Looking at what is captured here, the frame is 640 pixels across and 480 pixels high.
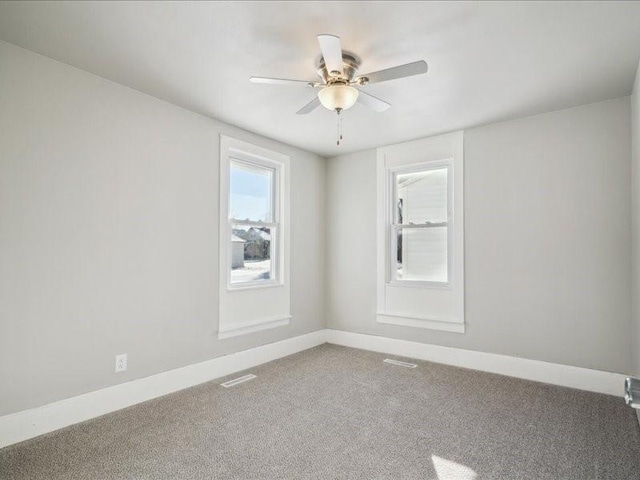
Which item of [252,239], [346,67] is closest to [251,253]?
[252,239]

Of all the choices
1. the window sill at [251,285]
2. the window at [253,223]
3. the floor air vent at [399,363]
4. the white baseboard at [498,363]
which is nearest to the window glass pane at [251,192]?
the window at [253,223]

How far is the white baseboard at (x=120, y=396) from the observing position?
2369 millimetres

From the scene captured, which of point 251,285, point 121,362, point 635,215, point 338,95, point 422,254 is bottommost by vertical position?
point 121,362

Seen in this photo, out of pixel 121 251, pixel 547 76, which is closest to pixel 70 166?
pixel 121 251

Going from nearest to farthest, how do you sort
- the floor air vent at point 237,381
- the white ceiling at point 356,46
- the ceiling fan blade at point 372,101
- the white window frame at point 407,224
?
1. the white ceiling at point 356,46
2. the ceiling fan blade at point 372,101
3. the floor air vent at point 237,381
4. the white window frame at point 407,224

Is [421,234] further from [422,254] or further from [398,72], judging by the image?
[398,72]

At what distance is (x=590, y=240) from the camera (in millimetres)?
3301

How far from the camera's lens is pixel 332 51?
6.70ft

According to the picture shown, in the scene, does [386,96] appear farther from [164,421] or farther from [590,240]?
[164,421]

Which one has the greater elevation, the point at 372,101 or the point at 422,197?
the point at 372,101

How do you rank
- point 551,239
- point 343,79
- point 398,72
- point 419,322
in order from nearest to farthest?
point 398,72 → point 343,79 → point 551,239 → point 419,322

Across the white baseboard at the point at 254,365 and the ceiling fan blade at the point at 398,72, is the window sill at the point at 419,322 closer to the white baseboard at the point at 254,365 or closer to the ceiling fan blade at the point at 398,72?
the white baseboard at the point at 254,365

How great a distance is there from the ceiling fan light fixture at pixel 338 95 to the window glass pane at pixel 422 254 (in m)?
2.22

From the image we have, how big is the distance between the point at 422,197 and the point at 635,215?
197 cm
